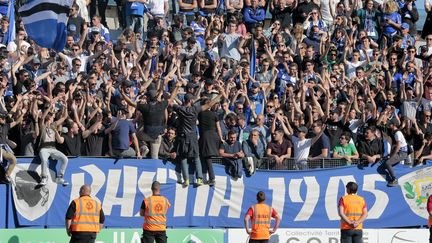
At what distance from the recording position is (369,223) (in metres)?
26.4

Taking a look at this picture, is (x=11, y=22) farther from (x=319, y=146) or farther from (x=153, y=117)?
(x=319, y=146)

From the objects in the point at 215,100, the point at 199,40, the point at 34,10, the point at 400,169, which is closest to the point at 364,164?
the point at 400,169

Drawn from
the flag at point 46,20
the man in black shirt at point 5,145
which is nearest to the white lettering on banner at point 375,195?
the man in black shirt at point 5,145

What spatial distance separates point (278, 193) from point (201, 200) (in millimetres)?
1705

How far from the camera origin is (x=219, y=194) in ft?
83.7

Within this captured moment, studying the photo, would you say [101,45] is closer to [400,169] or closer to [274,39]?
[274,39]

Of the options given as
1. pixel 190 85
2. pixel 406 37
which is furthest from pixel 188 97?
pixel 406 37

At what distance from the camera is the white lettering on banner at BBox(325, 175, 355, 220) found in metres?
26.2

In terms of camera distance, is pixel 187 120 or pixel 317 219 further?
pixel 317 219

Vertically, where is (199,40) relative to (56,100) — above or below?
above

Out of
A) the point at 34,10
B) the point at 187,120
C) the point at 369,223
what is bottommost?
the point at 369,223

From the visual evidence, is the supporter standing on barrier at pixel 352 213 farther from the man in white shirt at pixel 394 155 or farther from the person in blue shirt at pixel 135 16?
the person in blue shirt at pixel 135 16

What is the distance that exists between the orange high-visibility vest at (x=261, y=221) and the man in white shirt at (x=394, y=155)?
4.11 m

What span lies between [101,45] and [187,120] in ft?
14.6
